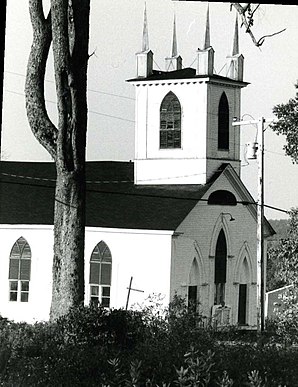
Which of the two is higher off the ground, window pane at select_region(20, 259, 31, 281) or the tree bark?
the tree bark

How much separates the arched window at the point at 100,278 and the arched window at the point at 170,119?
0.32m

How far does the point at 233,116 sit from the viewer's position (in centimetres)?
178

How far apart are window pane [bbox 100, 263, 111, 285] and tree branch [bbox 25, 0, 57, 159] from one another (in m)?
0.32

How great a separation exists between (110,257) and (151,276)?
0.11 meters

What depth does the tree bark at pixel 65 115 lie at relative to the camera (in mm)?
1744

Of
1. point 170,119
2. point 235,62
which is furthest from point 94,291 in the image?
point 235,62

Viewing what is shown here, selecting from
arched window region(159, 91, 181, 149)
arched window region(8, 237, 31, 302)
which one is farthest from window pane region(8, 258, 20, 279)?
arched window region(159, 91, 181, 149)

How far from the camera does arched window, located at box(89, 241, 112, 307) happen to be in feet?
5.63

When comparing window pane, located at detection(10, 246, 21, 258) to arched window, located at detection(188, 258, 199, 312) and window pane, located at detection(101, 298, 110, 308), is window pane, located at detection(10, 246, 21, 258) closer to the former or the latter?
window pane, located at detection(101, 298, 110, 308)

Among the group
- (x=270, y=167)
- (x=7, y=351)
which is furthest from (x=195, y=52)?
(x=7, y=351)

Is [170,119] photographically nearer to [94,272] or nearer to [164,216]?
[164,216]

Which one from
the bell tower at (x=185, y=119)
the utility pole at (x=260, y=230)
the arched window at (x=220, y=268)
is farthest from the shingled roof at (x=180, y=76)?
the arched window at (x=220, y=268)

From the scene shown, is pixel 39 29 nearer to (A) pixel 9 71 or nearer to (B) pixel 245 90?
(A) pixel 9 71

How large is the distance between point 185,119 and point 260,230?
0.35 metres
